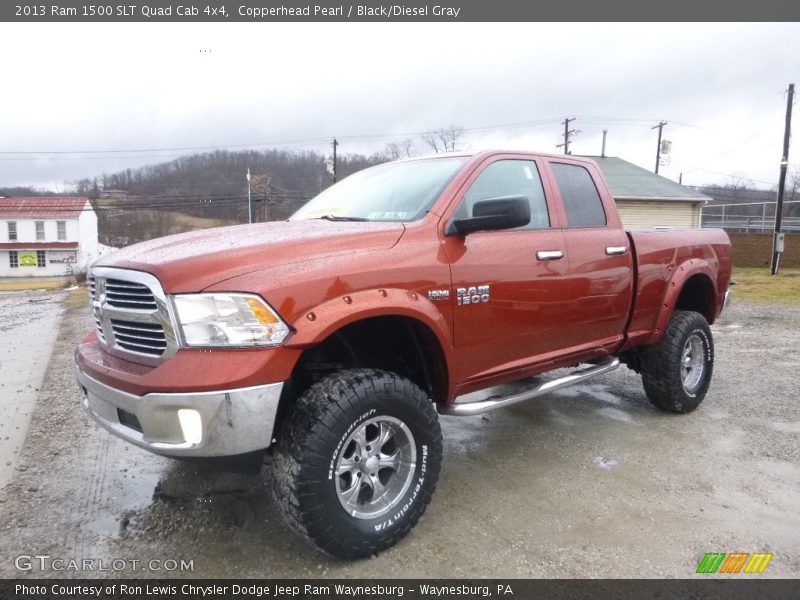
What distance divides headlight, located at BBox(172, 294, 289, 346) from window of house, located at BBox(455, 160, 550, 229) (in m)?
1.39

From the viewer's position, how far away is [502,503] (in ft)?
10.7

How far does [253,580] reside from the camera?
8.29 ft

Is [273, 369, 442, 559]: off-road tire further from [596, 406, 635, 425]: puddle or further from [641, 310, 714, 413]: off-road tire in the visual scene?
[641, 310, 714, 413]: off-road tire

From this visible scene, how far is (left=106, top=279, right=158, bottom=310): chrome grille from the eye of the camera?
2.45 metres

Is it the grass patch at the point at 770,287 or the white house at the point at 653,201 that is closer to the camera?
the grass patch at the point at 770,287

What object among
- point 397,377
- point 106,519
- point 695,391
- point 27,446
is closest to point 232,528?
point 106,519

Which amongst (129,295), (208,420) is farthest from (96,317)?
(208,420)

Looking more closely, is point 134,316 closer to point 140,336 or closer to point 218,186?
point 140,336

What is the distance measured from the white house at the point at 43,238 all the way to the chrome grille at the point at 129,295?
59377mm

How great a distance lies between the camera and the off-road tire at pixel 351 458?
95.8 inches

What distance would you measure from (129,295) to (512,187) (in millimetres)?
2346

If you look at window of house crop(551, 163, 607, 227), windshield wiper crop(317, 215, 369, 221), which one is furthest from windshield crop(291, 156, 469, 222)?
window of house crop(551, 163, 607, 227)
